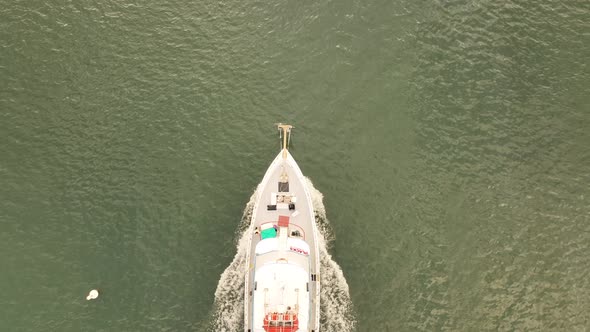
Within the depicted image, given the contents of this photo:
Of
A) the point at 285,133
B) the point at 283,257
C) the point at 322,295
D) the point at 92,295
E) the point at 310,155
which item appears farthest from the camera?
the point at 310,155

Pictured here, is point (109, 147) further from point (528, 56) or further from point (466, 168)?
point (528, 56)

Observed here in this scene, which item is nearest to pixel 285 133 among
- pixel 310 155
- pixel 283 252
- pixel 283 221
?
pixel 310 155

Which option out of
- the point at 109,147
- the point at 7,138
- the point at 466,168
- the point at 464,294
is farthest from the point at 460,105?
the point at 7,138

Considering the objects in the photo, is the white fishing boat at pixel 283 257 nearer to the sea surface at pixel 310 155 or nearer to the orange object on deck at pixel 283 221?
the orange object on deck at pixel 283 221

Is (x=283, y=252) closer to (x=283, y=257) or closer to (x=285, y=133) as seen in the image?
(x=283, y=257)

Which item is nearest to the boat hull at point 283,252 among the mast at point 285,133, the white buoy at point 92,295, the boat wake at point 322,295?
the mast at point 285,133
